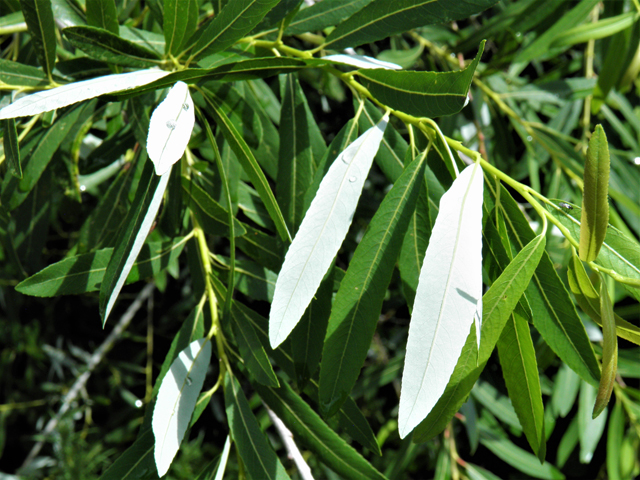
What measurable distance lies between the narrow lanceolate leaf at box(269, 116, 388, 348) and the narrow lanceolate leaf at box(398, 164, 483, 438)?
87mm

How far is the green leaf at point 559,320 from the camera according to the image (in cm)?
44

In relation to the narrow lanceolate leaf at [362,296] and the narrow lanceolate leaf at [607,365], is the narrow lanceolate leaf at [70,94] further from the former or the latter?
the narrow lanceolate leaf at [607,365]

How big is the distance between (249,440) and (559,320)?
1.10ft

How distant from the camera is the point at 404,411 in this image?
33 centimetres

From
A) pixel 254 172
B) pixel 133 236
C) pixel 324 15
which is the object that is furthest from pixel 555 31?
pixel 133 236

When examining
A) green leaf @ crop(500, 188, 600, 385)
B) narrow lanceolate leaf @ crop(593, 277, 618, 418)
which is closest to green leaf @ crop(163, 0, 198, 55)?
green leaf @ crop(500, 188, 600, 385)

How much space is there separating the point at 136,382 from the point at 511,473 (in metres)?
1.19

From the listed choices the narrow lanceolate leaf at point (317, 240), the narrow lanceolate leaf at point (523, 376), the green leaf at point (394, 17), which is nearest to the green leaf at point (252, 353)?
the narrow lanceolate leaf at point (317, 240)

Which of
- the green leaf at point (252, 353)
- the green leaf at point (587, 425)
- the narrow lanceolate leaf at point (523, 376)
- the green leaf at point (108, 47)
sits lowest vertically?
the green leaf at point (587, 425)

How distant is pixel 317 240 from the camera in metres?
0.41

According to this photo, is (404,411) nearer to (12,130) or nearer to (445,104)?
(445,104)

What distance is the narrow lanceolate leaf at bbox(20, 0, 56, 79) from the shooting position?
0.50 m

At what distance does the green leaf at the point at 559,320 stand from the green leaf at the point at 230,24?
289mm

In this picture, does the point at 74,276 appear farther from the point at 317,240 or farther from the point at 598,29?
the point at 598,29
